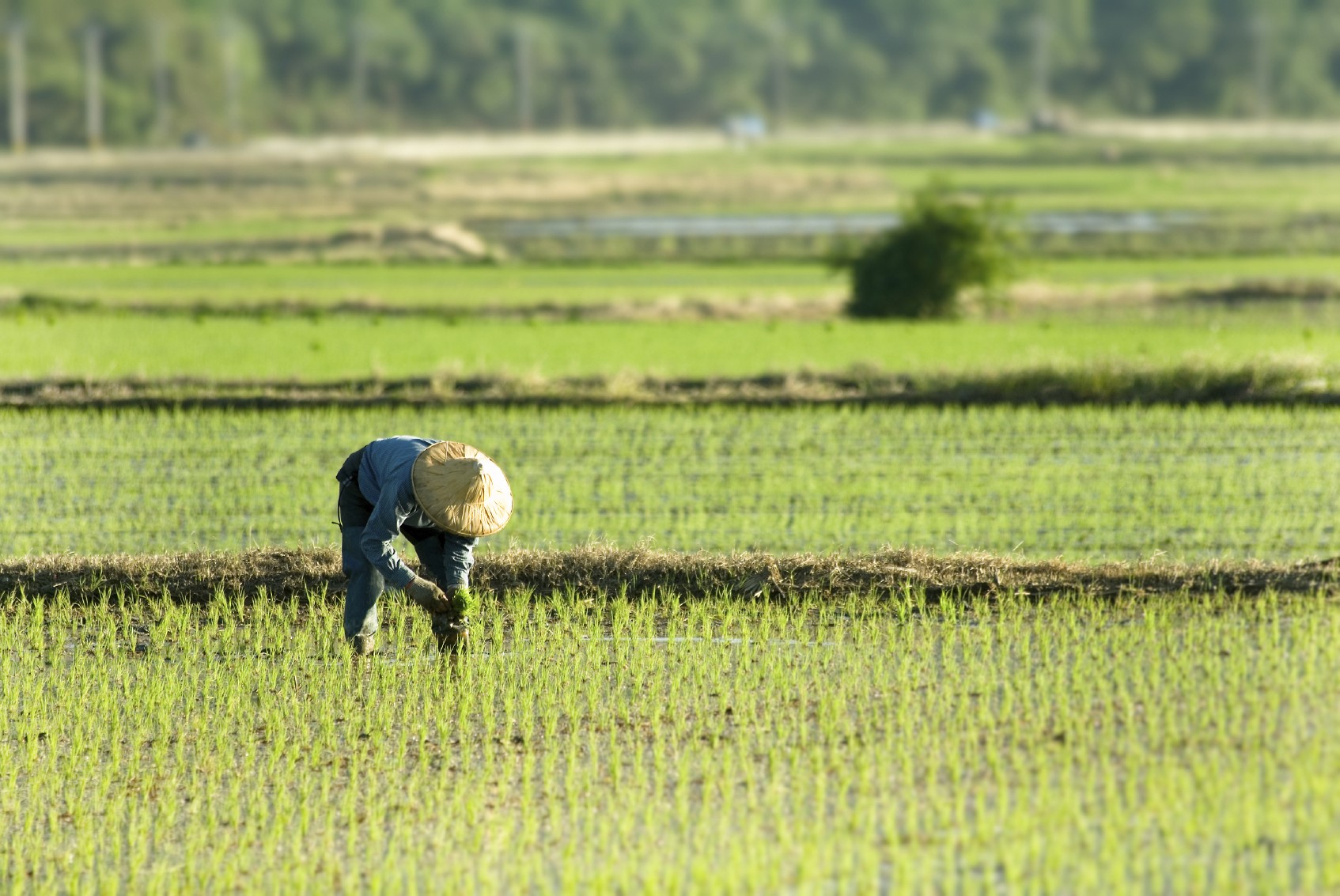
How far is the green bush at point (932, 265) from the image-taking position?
67.8ft

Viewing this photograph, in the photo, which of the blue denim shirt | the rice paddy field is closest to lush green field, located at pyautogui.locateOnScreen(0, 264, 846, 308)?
the rice paddy field

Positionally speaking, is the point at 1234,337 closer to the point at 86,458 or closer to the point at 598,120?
the point at 86,458

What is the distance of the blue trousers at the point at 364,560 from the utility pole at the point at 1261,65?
62.3 metres

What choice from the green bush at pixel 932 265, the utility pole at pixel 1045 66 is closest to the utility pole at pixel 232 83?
the utility pole at pixel 1045 66

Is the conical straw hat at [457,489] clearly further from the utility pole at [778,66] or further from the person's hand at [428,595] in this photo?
the utility pole at [778,66]

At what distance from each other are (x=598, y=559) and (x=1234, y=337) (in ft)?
35.7

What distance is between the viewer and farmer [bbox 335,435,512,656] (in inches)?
220

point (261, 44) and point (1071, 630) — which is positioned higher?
point (261, 44)

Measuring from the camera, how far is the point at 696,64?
75500 millimetres

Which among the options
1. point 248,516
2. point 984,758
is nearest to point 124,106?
point 248,516

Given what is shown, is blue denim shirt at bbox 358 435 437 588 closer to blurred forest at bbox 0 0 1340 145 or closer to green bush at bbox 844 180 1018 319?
green bush at bbox 844 180 1018 319

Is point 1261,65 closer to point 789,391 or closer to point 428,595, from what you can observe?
point 789,391

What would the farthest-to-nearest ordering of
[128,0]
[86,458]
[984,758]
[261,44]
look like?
1. [261,44]
2. [128,0]
3. [86,458]
4. [984,758]

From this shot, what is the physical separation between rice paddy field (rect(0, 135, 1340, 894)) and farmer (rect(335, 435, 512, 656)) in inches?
10.7
